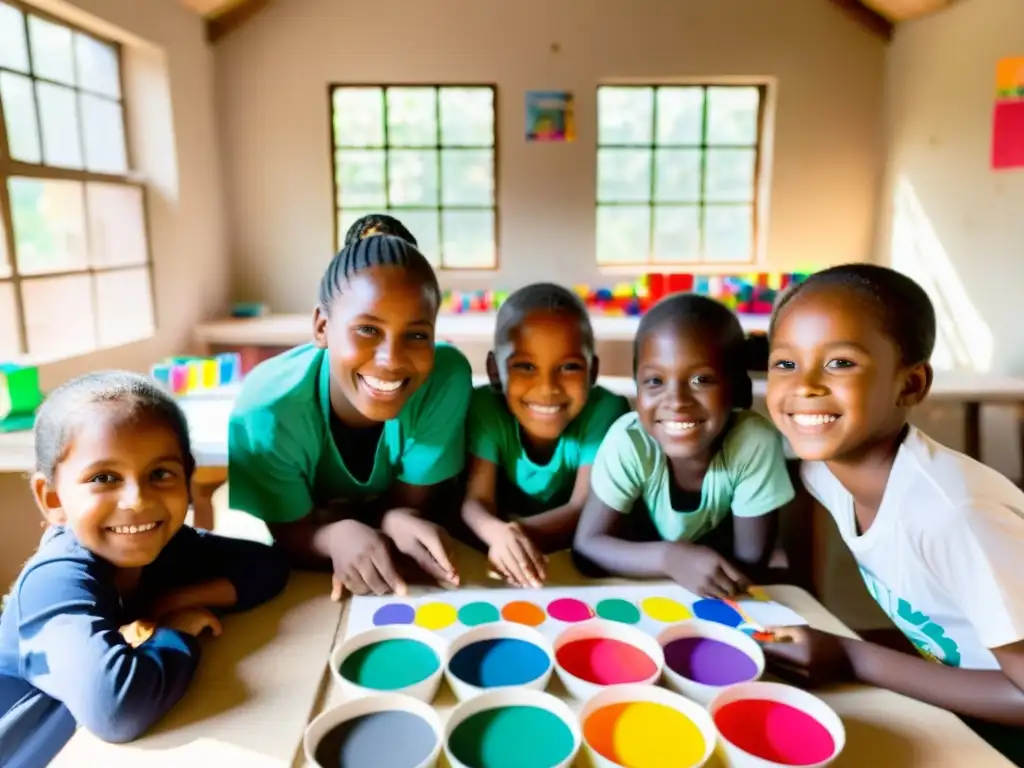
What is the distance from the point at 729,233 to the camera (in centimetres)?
432

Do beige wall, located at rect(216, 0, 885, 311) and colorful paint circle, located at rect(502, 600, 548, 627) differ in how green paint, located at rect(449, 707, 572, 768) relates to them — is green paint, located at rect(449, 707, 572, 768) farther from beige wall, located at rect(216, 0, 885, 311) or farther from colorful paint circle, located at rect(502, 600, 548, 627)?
beige wall, located at rect(216, 0, 885, 311)

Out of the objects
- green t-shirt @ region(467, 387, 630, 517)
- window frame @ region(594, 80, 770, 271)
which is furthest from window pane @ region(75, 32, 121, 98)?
green t-shirt @ region(467, 387, 630, 517)

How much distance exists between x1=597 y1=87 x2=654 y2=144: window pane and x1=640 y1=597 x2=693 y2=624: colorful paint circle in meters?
3.48

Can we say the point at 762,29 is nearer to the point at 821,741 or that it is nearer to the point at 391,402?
the point at 391,402

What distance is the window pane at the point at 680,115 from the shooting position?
4.13m

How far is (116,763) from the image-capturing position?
0.72 metres

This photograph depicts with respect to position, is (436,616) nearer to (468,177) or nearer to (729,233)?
(468,177)

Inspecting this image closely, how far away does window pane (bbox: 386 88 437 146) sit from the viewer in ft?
13.3

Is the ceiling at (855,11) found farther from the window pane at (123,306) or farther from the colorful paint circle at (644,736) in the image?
the colorful paint circle at (644,736)

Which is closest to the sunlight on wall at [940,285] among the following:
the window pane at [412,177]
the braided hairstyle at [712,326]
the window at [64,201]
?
the window pane at [412,177]

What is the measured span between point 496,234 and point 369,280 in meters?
3.12

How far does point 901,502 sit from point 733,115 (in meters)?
3.70

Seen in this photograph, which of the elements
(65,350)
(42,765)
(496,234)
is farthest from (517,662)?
(496,234)

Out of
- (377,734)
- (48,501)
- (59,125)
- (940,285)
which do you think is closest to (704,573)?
(377,734)
